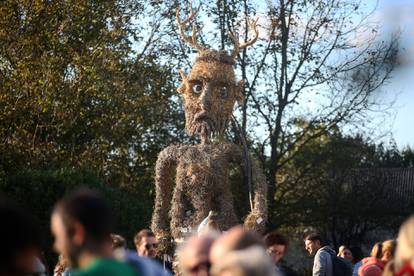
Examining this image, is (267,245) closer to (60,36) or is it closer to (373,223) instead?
(60,36)

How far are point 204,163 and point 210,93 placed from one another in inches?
46.0

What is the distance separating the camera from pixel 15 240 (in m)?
4.34

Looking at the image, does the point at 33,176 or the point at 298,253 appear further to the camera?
the point at 298,253

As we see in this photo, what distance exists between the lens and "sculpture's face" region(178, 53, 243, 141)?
16500 millimetres

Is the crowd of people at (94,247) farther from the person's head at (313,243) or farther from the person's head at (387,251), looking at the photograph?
the person's head at (313,243)

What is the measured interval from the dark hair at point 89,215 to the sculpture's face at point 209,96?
11885 mm

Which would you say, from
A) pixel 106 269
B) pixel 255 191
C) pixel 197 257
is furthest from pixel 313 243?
pixel 106 269

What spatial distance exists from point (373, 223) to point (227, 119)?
26.8 metres

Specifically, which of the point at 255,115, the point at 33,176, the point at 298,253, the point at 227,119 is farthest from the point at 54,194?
the point at 298,253

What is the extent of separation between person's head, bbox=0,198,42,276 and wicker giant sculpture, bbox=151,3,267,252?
11.6m

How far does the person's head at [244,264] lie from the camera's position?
4523mm

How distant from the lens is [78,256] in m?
4.62

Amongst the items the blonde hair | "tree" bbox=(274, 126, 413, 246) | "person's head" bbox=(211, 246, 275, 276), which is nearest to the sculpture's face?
the blonde hair

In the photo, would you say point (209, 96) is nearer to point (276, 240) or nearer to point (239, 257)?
point (276, 240)
